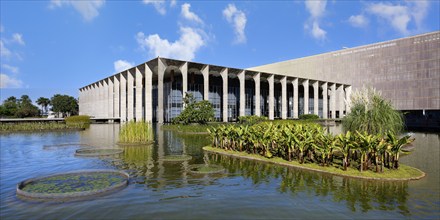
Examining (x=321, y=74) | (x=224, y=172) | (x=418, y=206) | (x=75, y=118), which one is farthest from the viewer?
(x=321, y=74)

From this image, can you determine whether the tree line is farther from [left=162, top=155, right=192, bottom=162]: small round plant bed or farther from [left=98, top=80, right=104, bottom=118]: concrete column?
[left=162, top=155, right=192, bottom=162]: small round plant bed

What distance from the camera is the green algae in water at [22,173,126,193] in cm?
991

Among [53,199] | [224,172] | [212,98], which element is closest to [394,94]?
[212,98]

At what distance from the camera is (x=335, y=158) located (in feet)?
53.5

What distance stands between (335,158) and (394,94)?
77.7m

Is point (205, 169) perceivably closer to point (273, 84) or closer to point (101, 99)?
point (273, 84)

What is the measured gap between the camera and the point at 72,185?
1047cm

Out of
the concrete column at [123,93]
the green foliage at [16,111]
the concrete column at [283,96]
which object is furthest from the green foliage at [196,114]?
the green foliage at [16,111]

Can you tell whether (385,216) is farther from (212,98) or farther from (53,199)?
(212,98)

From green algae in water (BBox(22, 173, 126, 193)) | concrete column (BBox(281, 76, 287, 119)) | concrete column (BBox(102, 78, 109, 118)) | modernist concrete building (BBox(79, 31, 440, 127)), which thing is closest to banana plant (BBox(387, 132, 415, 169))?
green algae in water (BBox(22, 173, 126, 193))

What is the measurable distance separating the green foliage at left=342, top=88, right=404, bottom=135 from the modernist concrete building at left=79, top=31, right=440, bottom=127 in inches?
1448

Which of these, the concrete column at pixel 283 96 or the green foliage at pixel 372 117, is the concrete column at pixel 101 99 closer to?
the concrete column at pixel 283 96

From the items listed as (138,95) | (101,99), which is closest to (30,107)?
(101,99)

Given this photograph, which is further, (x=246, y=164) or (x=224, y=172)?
(x=246, y=164)
